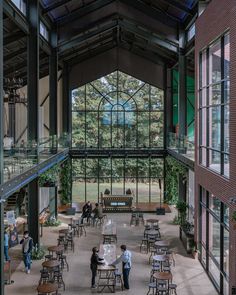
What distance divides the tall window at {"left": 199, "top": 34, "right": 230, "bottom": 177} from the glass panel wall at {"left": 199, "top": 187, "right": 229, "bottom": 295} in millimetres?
1178

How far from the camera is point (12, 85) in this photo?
1811 centimetres

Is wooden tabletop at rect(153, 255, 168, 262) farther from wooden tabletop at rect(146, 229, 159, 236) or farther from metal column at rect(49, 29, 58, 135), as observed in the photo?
metal column at rect(49, 29, 58, 135)

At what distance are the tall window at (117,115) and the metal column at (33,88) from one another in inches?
539

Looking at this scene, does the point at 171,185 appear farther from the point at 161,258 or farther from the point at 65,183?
the point at 161,258

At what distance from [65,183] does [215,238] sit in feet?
54.4

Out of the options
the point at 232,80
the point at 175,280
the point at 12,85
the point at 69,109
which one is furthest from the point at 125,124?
the point at 232,80

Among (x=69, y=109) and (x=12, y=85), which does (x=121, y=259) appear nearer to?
(x=12, y=85)

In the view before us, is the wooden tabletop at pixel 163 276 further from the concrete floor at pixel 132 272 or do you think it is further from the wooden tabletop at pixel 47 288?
the wooden tabletop at pixel 47 288

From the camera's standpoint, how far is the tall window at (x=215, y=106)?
1430 cm

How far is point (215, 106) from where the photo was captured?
1602cm

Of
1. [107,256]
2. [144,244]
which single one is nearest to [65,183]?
[144,244]

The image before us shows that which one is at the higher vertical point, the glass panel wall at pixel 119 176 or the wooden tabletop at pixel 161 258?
the glass panel wall at pixel 119 176

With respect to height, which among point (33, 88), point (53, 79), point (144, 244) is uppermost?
point (53, 79)

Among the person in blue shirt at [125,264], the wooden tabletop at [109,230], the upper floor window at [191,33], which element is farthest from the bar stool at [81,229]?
the upper floor window at [191,33]
